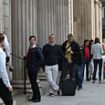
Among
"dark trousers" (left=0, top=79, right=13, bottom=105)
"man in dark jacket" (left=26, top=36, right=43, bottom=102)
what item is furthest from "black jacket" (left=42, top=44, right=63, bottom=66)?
"dark trousers" (left=0, top=79, right=13, bottom=105)

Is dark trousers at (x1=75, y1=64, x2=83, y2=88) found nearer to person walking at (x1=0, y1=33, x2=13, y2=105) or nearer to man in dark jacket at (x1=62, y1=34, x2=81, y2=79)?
man in dark jacket at (x1=62, y1=34, x2=81, y2=79)

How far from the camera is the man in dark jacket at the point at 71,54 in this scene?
19.3m

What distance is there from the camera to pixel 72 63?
1938cm

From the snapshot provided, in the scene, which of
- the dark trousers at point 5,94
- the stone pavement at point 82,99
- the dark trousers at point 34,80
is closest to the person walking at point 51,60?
the stone pavement at point 82,99

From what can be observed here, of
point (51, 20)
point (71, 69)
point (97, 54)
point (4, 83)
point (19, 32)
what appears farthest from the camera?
point (97, 54)

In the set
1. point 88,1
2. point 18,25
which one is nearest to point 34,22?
point 18,25

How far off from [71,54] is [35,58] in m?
3.45

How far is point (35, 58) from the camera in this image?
52.9 ft

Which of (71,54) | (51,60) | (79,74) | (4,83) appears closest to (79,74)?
(79,74)

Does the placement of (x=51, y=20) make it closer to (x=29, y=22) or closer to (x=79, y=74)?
(x=79, y=74)

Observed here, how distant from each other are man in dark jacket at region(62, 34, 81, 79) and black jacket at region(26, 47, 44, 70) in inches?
128

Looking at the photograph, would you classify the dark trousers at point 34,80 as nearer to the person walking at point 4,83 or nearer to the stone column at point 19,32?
the stone column at point 19,32

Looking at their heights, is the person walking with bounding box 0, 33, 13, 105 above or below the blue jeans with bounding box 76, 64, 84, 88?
above

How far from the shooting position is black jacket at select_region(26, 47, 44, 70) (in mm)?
16047
